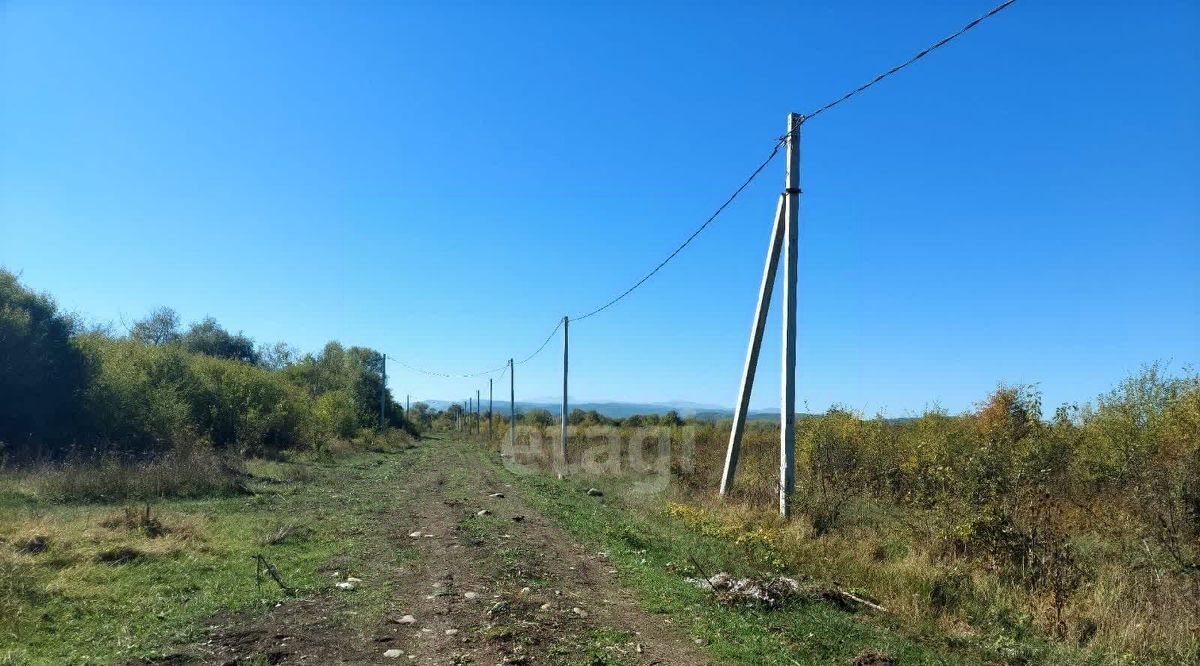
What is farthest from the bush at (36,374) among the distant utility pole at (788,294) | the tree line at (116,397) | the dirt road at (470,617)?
the distant utility pole at (788,294)

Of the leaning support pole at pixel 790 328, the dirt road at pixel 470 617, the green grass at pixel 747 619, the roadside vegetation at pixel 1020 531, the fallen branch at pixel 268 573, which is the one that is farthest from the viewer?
the leaning support pole at pixel 790 328

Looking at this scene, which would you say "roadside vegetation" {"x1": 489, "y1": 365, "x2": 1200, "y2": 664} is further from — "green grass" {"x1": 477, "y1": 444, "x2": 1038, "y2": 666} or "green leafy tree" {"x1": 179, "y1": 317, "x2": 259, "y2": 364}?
"green leafy tree" {"x1": 179, "y1": 317, "x2": 259, "y2": 364}

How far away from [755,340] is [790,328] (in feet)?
6.22

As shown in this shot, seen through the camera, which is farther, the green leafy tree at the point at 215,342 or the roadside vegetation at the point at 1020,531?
the green leafy tree at the point at 215,342

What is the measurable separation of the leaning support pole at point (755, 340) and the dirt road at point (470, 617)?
4001mm

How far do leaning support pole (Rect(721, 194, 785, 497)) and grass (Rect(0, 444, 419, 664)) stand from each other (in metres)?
6.26

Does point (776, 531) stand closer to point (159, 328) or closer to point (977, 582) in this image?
point (977, 582)

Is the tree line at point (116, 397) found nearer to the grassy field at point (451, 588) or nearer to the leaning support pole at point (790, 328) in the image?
the grassy field at point (451, 588)

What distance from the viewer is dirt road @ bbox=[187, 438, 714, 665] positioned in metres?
5.16

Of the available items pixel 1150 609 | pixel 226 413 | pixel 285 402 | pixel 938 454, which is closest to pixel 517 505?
pixel 938 454

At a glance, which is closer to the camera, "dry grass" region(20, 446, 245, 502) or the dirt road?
the dirt road

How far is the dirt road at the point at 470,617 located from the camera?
5.16 meters

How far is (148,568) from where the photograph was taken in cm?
769

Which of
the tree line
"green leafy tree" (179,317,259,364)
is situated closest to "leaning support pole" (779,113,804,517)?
the tree line
